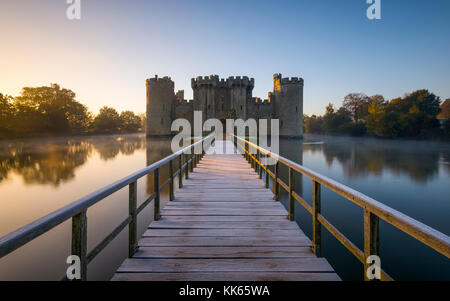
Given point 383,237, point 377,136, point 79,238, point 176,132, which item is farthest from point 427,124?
A: point 79,238

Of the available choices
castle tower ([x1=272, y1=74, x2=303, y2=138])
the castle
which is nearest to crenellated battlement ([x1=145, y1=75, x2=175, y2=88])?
the castle

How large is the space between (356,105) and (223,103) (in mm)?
43207

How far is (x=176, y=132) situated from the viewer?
38.7m

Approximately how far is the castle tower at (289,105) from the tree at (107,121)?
43.7 m

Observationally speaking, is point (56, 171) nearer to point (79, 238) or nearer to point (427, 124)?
point (79, 238)

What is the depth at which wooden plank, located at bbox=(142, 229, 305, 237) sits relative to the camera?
308cm

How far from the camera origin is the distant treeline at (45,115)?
36875 mm

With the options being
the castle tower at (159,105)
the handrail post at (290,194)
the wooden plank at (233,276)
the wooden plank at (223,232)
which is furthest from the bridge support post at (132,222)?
the castle tower at (159,105)

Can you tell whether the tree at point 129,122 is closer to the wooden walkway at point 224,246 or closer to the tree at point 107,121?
the tree at point 107,121

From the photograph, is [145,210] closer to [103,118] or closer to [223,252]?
[223,252]

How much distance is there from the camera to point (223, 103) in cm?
3712

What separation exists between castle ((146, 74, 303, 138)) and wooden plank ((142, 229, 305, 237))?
3310 centimetres

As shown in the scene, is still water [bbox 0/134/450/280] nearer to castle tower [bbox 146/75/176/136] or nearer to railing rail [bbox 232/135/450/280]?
railing rail [bbox 232/135/450/280]

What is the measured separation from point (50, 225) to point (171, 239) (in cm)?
179
